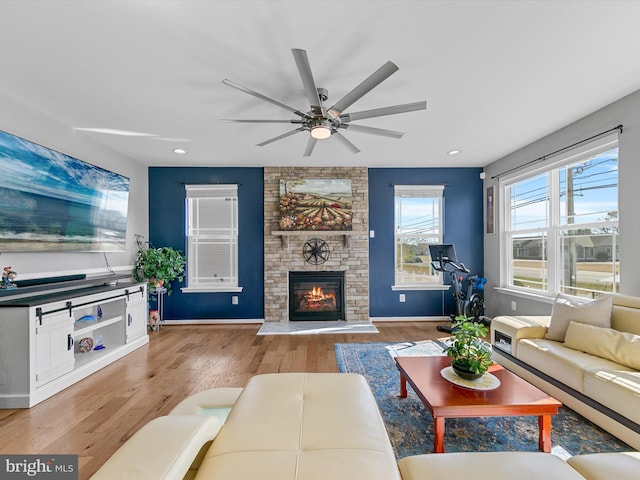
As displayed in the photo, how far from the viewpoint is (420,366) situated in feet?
7.43

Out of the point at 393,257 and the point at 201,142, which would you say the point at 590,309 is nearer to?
the point at 393,257

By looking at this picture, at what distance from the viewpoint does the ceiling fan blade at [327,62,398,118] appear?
1776mm

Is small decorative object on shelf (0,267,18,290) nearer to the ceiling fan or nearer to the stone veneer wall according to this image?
the ceiling fan

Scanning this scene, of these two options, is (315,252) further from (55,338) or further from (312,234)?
(55,338)

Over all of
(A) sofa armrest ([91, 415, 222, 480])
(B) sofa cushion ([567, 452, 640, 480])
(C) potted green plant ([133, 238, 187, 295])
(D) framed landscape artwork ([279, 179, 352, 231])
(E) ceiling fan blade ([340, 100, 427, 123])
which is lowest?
(B) sofa cushion ([567, 452, 640, 480])

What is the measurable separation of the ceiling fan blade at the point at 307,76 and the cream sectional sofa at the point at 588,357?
2649 millimetres

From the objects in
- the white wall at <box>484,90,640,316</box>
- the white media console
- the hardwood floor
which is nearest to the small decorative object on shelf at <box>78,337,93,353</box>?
the white media console

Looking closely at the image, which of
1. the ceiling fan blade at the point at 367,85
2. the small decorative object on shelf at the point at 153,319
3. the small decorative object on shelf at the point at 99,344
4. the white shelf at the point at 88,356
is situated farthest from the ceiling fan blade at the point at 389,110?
the small decorative object on shelf at the point at 153,319

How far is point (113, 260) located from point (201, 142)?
2.08 metres

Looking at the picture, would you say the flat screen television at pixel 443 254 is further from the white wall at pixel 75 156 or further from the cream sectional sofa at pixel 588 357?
the white wall at pixel 75 156

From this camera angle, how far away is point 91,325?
3.12 m

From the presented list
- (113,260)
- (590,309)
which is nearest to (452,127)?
(590,309)

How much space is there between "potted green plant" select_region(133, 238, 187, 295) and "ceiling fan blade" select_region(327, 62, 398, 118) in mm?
3445

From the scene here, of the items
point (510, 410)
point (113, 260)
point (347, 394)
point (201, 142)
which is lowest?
point (510, 410)
